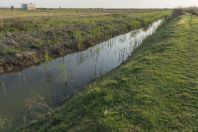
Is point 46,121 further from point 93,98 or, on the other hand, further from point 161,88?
point 161,88

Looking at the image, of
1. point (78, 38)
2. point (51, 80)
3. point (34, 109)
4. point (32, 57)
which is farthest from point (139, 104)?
point (78, 38)

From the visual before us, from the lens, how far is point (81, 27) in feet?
101

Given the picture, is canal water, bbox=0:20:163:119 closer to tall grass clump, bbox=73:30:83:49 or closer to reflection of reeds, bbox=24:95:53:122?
reflection of reeds, bbox=24:95:53:122

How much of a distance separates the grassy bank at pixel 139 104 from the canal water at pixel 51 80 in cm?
175

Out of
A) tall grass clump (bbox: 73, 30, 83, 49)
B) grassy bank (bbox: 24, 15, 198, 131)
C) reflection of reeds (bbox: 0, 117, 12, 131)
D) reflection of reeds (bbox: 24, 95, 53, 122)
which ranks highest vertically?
tall grass clump (bbox: 73, 30, 83, 49)

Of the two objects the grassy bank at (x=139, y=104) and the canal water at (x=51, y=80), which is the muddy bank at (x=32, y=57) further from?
the grassy bank at (x=139, y=104)

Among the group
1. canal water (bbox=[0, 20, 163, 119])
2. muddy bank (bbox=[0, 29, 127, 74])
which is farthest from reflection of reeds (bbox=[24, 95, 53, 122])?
muddy bank (bbox=[0, 29, 127, 74])

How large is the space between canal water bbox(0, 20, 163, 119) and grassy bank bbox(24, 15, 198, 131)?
1749 mm

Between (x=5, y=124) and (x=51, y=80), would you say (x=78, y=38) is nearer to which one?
(x=51, y=80)

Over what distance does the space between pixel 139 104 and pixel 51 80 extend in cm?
829

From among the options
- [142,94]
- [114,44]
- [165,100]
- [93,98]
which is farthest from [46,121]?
[114,44]

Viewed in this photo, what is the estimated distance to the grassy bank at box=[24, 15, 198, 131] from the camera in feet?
25.8

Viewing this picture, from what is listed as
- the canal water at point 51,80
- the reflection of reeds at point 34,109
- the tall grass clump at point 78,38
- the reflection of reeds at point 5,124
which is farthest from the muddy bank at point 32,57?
the reflection of reeds at point 5,124

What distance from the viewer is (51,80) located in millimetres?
16031
